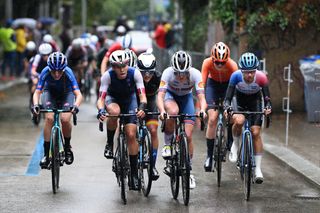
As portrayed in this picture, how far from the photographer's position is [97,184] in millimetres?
11547

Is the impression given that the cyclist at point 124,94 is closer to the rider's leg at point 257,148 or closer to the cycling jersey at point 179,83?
the cycling jersey at point 179,83

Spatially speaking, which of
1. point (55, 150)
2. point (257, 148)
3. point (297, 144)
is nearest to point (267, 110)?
point (257, 148)

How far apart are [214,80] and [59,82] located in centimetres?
226

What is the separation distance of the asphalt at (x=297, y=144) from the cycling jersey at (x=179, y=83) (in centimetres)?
213

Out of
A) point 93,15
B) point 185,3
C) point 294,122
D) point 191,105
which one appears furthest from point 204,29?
point 93,15

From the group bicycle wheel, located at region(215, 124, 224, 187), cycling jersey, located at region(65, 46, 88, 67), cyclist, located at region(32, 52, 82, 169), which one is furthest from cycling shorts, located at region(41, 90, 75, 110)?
cycling jersey, located at region(65, 46, 88, 67)

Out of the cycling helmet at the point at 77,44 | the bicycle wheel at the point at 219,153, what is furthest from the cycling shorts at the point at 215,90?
the cycling helmet at the point at 77,44

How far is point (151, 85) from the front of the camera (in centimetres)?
1162

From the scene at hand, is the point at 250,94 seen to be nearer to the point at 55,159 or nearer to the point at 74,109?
the point at 74,109

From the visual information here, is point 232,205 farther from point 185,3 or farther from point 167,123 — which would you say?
point 185,3

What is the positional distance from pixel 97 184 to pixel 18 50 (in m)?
20.6

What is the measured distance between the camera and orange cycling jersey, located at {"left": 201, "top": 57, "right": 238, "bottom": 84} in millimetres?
12133

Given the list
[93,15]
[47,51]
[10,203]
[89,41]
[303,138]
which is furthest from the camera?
[93,15]

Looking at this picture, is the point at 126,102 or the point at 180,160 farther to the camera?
the point at 126,102
